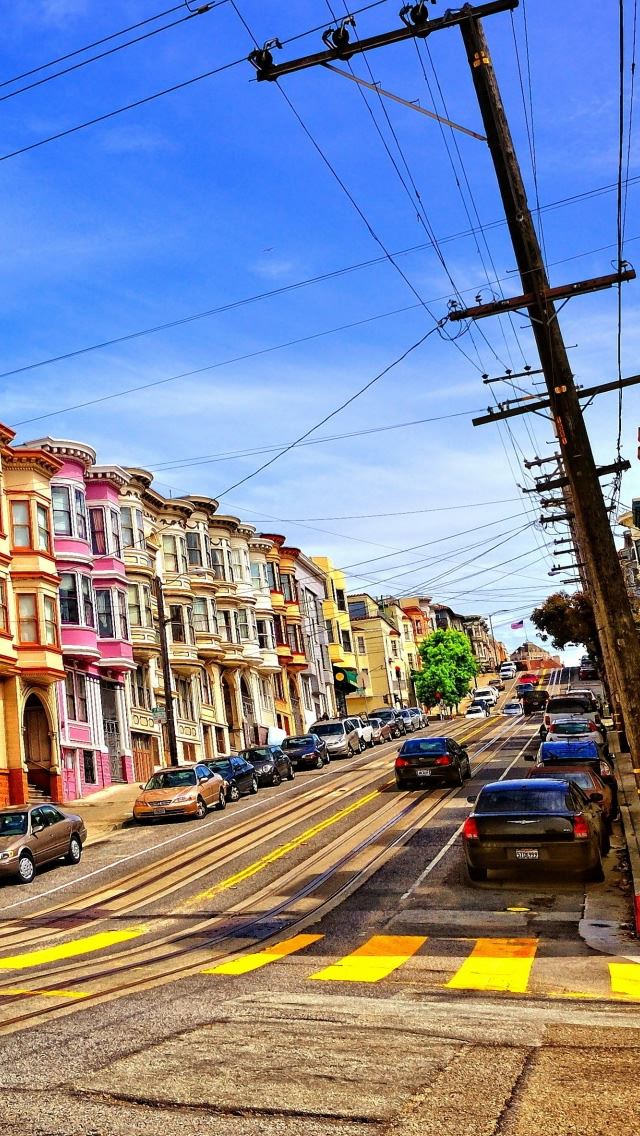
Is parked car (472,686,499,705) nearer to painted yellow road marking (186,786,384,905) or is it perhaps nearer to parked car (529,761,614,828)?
painted yellow road marking (186,786,384,905)

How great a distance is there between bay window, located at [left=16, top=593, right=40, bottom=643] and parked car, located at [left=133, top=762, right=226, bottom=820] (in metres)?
9.25

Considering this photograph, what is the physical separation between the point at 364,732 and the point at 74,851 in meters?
31.6

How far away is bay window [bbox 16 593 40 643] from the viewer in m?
38.5

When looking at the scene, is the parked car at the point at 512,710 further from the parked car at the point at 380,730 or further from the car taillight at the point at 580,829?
the car taillight at the point at 580,829

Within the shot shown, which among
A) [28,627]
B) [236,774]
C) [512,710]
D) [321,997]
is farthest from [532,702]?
[321,997]

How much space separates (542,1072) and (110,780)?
129 ft

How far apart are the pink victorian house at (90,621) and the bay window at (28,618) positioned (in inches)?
118

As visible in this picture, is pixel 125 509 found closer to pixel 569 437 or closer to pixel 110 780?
pixel 110 780

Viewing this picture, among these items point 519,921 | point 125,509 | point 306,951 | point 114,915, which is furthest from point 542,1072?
point 125,509

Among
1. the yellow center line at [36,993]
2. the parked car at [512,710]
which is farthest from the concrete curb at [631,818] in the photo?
the parked car at [512,710]

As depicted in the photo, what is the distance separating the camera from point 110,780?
44500mm

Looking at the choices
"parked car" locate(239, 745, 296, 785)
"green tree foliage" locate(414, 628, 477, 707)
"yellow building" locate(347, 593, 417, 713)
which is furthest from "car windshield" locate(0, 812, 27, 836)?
"green tree foliage" locate(414, 628, 477, 707)

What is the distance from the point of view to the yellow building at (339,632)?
91.6 meters

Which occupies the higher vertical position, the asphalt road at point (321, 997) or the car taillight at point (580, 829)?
the car taillight at point (580, 829)
